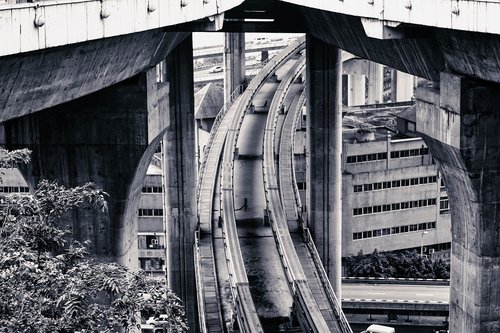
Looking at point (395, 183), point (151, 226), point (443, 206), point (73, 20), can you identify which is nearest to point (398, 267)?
point (395, 183)

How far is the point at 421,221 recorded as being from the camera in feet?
277

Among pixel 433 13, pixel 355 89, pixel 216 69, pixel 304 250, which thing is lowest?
pixel 304 250

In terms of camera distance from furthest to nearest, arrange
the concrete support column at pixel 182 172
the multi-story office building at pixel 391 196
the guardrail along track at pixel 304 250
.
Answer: the multi-story office building at pixel 391 196
the concrete support column at pixel 182 172
the guardrail along track at pixel 304 250

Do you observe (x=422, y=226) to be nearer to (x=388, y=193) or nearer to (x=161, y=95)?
(x=388, y=193)

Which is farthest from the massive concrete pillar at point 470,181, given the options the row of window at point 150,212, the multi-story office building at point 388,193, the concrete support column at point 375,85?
the concrete support column at point 375,85

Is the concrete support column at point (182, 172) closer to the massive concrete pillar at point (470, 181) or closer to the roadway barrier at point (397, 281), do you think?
the massive concrete pillar at point (470, 181)

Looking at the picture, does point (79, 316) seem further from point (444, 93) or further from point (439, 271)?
point (439, 271)

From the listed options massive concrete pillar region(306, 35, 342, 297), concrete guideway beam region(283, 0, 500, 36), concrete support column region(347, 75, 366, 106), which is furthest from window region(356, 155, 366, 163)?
concrete guideway beam region(283, 0, 500, 36)

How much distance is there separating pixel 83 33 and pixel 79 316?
9.71 metres

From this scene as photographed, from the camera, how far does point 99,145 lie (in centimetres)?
3747

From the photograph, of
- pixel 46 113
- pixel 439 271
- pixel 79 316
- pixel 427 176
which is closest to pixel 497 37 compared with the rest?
pixel 79 316

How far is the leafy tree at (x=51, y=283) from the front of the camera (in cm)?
1598

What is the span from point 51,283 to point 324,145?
37.7 m

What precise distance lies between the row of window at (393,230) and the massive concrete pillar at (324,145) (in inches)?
1100
